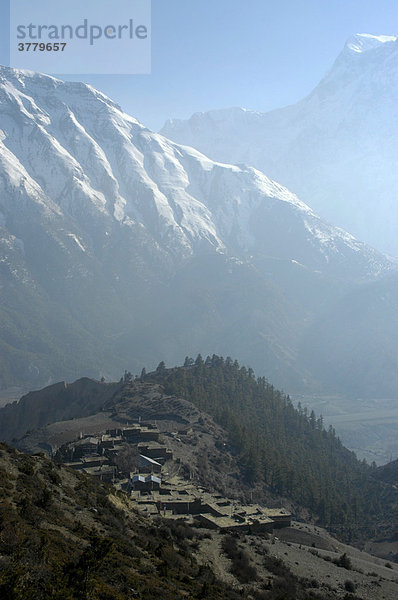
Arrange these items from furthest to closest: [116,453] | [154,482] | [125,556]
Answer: [116,453]
[154,482]
[125,556]

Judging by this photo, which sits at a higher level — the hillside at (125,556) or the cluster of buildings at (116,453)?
the cluster of buildings at (116,453)

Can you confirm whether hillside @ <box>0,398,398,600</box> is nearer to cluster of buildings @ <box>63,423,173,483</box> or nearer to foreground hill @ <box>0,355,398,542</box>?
cluster of buildings @ <box>63,423,173,483</box>

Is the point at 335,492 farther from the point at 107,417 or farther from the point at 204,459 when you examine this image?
the point at 107,417

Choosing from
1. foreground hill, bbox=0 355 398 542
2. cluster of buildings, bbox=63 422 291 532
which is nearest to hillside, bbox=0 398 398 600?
cluster of buildings, bbox=63 422 291 532

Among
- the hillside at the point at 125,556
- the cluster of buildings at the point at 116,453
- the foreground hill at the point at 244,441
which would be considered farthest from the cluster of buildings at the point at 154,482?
the foreground hill at the point at 244,441

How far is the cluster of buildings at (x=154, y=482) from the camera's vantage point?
57.2 meters

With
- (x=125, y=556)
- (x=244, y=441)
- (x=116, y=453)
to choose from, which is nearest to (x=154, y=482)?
(x=116, y=453)

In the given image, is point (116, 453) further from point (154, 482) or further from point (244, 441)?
point (244, 441)

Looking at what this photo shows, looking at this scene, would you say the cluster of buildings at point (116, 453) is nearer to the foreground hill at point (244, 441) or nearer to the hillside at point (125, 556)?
the foreground hill at point (244, 441)

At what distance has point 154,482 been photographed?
6569 cm

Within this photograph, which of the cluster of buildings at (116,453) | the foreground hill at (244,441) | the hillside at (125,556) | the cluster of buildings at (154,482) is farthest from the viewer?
the foreground hill at (244,441)

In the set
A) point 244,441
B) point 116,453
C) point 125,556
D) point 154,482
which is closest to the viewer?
point 125,556

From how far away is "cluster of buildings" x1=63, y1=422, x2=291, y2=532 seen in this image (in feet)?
188

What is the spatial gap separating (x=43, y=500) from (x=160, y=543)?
27.7 ft
